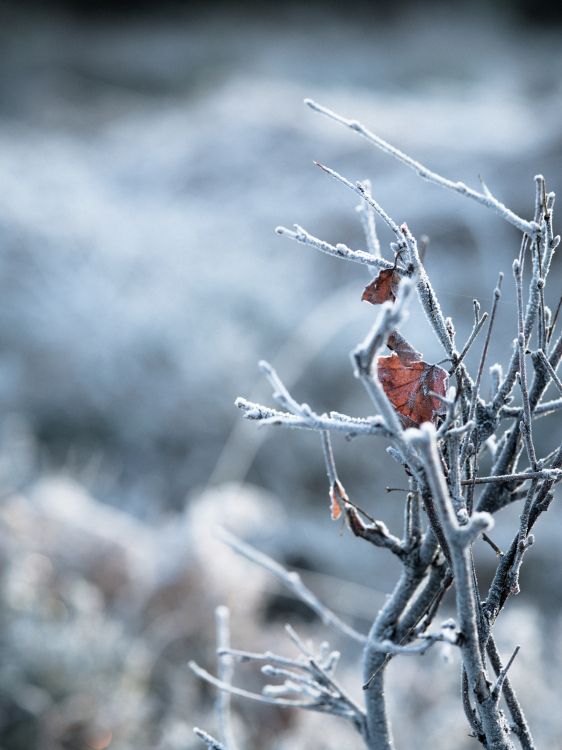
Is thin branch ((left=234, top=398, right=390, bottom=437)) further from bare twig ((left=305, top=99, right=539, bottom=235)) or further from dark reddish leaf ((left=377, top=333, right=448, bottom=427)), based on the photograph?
bare twig ((left=305, top=99, right=539, bottom=235))

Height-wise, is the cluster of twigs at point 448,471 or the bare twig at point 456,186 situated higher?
the bare twig at point 456,186

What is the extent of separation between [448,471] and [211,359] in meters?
2.76

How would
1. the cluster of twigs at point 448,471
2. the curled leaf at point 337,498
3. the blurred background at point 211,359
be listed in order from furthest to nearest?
1. the blurred background at point 211,359
2. the curled leaf at point 337,498
3. the cluster of twigs at point 448,471

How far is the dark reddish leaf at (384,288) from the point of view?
0.44 m

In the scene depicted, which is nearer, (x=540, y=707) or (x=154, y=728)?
(x=540, y=707)

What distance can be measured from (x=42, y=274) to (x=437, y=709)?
108 inches

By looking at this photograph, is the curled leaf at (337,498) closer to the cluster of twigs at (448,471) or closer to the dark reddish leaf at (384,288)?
the cluster of twigs at (448,471)

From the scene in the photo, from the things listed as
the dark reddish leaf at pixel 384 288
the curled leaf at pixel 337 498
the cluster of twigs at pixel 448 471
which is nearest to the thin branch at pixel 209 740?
the cluster of twigs at pixel 448 471

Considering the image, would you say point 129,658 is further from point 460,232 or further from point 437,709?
point 460,232

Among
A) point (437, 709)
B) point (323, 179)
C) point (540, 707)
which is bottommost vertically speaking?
point (437, 709)

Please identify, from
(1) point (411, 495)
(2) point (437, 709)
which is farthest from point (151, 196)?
(1) point (411, 495)

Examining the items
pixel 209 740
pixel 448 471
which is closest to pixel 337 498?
pixel 448 471

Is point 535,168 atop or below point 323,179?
atop

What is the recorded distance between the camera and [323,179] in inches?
151
